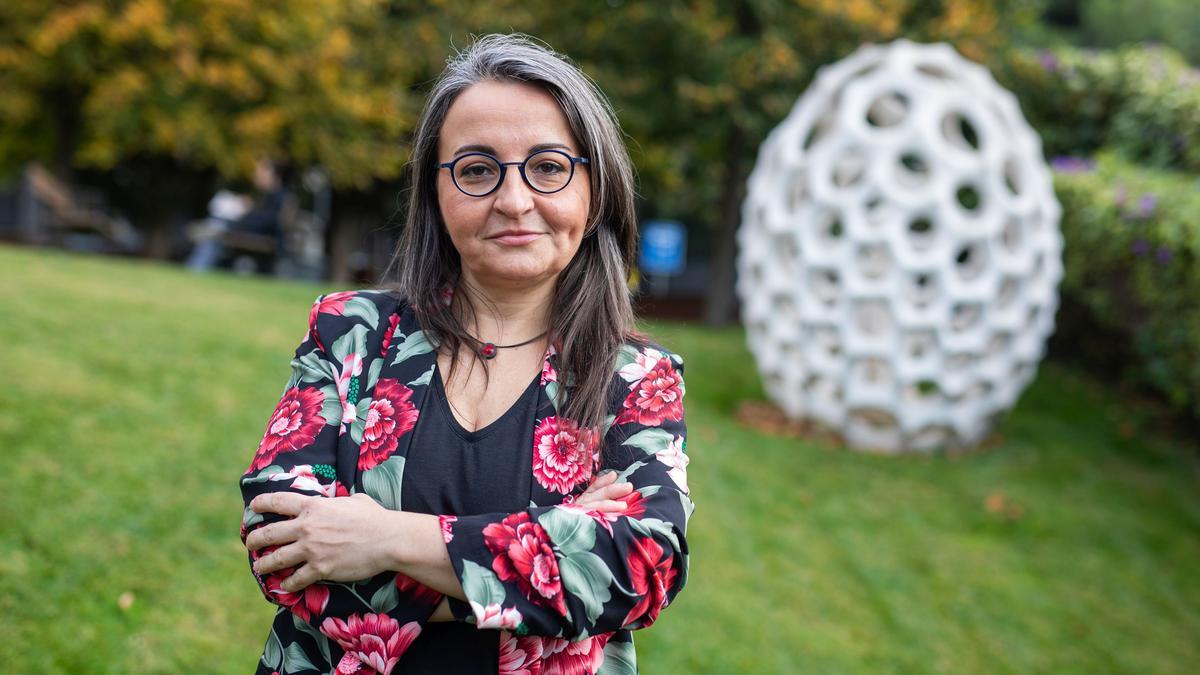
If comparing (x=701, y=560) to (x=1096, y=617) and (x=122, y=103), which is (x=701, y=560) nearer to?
(x=1096, y=617)

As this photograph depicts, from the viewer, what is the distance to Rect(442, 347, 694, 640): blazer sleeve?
1.55 meters

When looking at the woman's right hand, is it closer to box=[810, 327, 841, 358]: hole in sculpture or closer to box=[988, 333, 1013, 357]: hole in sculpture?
box=[810, 327, 841, 358]: hole in sculpture

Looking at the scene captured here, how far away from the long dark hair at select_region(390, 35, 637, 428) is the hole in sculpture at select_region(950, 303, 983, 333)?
4729 mm

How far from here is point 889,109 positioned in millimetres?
7270

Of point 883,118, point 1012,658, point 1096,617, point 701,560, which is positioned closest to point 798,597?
point 701,560

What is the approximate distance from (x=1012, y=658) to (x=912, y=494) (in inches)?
64.0

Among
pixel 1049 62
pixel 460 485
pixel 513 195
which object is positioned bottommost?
pixel 460 485

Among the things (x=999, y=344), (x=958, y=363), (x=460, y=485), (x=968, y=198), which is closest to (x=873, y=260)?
(x=958, y=363)

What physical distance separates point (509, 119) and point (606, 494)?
2.28ft

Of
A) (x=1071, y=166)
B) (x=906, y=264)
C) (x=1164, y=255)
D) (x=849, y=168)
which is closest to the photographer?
(x=906, y=264)

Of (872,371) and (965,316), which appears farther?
(872,371)

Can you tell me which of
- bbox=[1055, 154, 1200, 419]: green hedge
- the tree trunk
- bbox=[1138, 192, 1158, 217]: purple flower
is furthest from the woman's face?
the tree trunk

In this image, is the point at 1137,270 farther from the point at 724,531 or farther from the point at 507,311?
the point at 507,311

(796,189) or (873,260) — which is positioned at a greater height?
(796,189)
